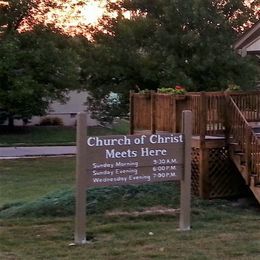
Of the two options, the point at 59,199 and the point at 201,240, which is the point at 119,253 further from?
the point at 59,199

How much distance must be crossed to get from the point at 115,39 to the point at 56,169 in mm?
5697

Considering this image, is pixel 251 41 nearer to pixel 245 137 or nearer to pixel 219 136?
pixel 219 136

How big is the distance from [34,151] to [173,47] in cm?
781

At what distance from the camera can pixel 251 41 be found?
3131 cm

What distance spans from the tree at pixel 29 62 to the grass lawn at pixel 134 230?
13.5m

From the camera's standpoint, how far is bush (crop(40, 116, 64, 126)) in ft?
121

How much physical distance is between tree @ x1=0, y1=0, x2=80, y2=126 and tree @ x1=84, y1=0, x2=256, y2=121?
3.71 feet

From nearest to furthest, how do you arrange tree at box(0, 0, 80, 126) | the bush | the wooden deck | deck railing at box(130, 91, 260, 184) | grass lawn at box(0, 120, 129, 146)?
deck railing at box(130, 91, 260, 184) < the wooden deck < tree at box(0, 0, 80, 126) < grass lawn at box(0, 120, 129, 146) < the bush

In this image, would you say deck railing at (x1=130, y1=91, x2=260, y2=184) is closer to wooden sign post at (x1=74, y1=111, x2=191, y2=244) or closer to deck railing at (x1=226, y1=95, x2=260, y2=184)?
deck railing at (x1=226, y1=95, x2=260, y2=184)

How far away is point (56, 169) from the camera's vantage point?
2269cm

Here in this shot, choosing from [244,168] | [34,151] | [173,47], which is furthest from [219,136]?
[34,151]

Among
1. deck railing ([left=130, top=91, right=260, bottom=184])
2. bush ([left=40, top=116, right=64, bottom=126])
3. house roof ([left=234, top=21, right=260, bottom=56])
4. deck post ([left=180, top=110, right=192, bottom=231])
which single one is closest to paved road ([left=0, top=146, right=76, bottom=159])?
bush ([left=40, top=116, right=64, bottom=126])

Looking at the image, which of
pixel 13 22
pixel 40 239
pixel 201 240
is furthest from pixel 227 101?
pixel 13 22

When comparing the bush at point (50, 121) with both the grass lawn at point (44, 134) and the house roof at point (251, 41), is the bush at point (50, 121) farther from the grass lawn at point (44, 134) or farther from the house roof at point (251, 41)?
the house roof at point (251, 41)
